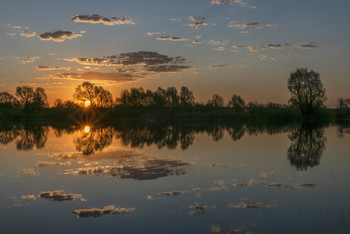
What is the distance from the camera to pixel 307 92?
74.6 m

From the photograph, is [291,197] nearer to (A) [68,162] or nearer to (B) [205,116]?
(A) [68,162]

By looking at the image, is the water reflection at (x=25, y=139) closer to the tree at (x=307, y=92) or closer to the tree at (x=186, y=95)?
the tree at (x=307, y=92)

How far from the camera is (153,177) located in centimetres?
1249

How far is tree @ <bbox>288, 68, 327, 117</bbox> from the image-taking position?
74312mm

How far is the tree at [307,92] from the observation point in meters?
74.3

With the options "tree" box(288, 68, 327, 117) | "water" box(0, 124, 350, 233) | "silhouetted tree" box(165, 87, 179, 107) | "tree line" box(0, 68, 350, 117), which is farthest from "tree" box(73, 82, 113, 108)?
Result: "water" box(0, 124, 350, 233)

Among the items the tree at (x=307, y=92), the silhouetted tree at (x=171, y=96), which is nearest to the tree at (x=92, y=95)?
the silhouetted tree at (x=171, y=96)

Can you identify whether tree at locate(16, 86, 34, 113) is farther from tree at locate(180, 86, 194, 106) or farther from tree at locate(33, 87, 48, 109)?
tree at locate(180, 86, 194, 106)

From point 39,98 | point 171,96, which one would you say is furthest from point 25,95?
point 171,96

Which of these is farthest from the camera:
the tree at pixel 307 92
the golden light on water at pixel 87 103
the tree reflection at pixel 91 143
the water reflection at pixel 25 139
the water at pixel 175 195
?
the golden light on water at pixel 87 103

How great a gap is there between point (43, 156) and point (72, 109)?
81.7 metres

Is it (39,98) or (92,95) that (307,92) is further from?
(39,98)

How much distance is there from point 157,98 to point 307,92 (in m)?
72.1

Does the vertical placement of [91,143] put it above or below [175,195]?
above
